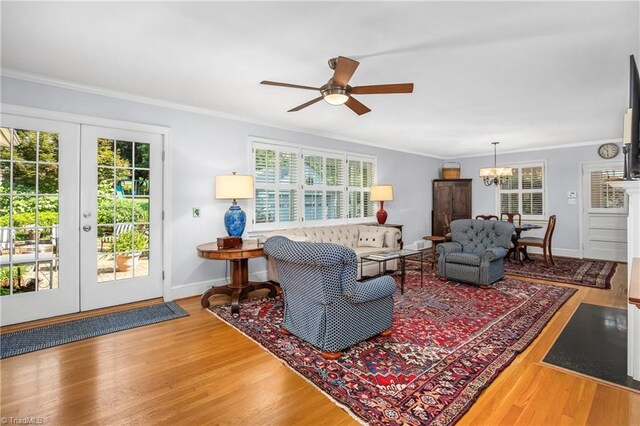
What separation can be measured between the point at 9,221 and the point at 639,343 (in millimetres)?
5316

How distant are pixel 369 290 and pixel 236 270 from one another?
1925mm

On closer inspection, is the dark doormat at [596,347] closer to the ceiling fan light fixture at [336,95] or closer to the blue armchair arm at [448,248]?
the blue armchair arm at [448,248]

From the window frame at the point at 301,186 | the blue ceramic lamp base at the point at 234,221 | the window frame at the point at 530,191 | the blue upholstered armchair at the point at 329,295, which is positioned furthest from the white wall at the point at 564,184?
the blue upholstered armchair at the point at 329,295

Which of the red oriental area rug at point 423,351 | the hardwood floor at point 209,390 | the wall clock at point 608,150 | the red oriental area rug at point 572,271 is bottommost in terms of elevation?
the hardwood floor at point 209,390

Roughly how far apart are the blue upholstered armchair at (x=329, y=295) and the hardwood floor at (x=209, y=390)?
0.41 m

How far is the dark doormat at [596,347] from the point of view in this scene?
2.27 meters

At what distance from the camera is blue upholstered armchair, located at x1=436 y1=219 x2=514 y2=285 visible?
4367 millimetres

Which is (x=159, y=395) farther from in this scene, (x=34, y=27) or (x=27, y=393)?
(x=34, y=27)

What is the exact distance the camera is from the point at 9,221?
310cm

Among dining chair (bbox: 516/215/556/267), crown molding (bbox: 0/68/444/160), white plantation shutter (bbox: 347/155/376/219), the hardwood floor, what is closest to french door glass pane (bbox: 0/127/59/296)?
crown molding (bbox: 0/68/444/160)

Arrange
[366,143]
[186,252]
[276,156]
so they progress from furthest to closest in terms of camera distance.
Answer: [366,143] < [276,156] < [186,252]

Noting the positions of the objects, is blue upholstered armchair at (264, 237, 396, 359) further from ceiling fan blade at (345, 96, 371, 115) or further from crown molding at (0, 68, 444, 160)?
crown molding at (0, 68, 444, 160)

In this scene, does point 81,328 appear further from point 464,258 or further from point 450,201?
point 450,201

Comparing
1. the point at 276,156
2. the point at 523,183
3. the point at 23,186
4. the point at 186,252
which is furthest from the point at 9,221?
the point at 523,183
